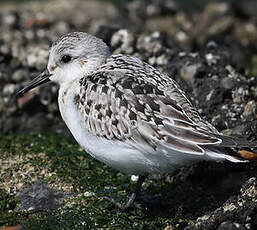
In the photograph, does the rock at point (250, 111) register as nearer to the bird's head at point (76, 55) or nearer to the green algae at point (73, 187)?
the green algae at point (73, 187)

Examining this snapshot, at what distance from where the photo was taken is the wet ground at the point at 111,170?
5.42m

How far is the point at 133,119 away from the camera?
206 inches

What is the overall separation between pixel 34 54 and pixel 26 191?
283 cm

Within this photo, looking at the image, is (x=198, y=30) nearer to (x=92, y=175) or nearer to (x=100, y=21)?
(x=100, y=21)

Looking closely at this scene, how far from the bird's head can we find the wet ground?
3.28ft

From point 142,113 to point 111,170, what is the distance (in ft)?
4.51

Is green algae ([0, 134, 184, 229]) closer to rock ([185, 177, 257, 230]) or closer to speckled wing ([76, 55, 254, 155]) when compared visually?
rock ([185, 177, 257, 230])

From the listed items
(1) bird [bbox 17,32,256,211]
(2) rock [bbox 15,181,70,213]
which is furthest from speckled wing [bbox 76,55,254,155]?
(2) rock [bbox 15,181,70,213]

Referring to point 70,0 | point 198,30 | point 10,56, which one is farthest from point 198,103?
point 70,0

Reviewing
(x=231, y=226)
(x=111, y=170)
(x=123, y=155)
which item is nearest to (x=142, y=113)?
(x=123, y=155)

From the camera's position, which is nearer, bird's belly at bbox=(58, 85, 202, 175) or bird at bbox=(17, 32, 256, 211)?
bird at bbox=(17, 32, 256, 211)

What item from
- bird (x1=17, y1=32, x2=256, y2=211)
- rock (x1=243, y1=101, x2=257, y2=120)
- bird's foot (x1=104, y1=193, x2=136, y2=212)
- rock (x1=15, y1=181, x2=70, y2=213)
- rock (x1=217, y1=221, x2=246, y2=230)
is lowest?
bird's foot (x1=104, y1=193, x2=136, y2=212)

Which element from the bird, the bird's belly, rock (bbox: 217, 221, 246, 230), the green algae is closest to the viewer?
rock (bbox: 217, 221, 246, 230)

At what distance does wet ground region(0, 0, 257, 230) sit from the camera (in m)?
5.42
